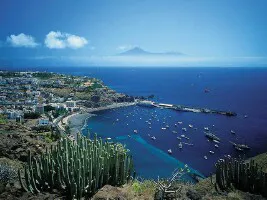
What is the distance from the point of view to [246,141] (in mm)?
74188

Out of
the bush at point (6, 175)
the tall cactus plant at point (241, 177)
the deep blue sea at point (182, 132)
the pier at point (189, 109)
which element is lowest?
the deep blue sea at point (182, 132)

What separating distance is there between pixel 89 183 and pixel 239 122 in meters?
95.5

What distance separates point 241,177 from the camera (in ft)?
53.4

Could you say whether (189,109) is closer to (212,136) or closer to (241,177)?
(212,136)

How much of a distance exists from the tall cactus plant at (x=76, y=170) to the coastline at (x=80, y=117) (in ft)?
220

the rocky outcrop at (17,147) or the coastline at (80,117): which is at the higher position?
the rocky outcrop at (17,147)

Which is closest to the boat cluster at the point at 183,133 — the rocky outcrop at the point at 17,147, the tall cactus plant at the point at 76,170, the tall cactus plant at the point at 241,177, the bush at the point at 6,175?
the tall cactus plant at the point at 241,177

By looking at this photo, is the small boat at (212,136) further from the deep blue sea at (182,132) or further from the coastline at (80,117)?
the coastline at (80,117)

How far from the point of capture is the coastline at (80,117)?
8818cm

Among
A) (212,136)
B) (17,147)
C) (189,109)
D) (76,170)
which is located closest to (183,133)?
(212,136)

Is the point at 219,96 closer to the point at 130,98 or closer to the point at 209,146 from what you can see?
the point at 130,98

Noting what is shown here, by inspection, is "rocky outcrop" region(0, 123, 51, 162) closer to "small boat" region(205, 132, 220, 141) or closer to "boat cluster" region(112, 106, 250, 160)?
"boat cluster" region(112, 106, 250, 160)

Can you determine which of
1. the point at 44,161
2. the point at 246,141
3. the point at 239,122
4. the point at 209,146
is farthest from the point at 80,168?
the point at 239,122

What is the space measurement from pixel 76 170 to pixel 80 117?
9631 cm
